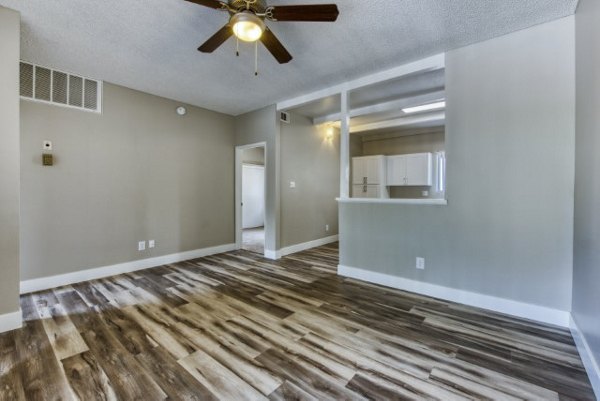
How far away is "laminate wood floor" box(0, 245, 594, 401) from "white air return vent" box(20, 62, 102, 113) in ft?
7.49

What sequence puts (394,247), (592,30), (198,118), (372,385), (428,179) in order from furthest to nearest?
(428,179), (198,118), (394,247), (592,30), (372,385)

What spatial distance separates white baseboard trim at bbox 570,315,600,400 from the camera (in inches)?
60.6

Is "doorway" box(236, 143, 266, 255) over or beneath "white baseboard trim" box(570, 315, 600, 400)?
over

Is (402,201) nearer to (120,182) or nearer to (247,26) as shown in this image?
(247,26)

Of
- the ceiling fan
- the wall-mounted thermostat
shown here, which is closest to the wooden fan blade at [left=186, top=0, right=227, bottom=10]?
the ceiling fan

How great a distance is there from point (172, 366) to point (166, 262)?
2.78 meters

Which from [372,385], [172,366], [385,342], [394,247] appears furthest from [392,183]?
[172,366]

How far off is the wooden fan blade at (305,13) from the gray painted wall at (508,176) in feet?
5.74

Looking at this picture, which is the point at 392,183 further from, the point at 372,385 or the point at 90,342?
the point at 90,342

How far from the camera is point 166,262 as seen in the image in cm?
427

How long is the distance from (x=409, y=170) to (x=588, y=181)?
4441 millimetres

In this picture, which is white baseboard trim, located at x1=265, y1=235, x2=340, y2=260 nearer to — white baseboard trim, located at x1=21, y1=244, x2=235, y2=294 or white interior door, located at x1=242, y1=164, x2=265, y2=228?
white baseboard trim, located at x1=21, y1=244, x2=235, y2=294

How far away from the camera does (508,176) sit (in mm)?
2539

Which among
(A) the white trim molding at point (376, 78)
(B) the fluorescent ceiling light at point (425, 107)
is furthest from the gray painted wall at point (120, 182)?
(B) the fluorescent ceiling light at point (425, 107)
